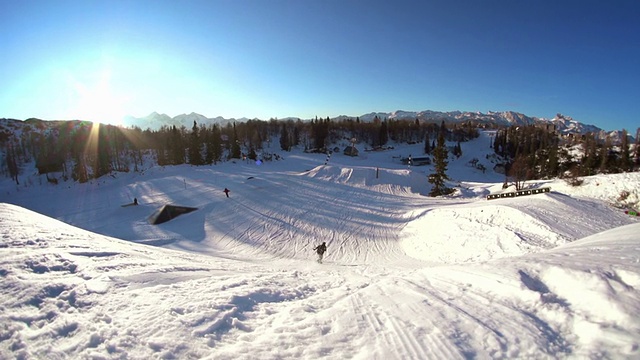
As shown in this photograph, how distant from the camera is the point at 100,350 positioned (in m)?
3.17

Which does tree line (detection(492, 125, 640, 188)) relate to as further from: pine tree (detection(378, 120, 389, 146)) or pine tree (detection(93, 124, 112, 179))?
pine tree (detection(93, 124, 112, 179))

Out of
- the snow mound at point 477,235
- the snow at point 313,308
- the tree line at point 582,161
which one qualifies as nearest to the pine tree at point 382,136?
the tree line at point 582,161

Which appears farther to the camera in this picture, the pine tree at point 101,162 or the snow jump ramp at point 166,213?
the pine tree at point 101,162

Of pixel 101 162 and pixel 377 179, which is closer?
pixel 377 179

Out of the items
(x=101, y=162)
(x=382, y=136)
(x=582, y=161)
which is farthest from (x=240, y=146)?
(x=582, y=161)

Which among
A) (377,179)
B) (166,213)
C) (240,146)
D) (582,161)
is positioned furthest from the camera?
(240,146)

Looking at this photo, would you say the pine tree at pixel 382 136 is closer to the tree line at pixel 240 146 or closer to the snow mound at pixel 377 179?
the tree line at pixel 240 146

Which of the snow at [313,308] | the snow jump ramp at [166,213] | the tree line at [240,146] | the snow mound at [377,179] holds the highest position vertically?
the tree line at [240,146]

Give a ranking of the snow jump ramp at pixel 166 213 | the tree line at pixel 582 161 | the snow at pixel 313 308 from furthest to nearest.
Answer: the tree line at pixel 582 161
the snow jump ramp at pixel 166 213
the snow at pixel 313 308

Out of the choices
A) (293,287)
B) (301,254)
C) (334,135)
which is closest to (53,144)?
(334,135)

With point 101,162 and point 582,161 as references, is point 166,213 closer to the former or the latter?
point 101,162

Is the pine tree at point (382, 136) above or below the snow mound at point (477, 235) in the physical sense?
above

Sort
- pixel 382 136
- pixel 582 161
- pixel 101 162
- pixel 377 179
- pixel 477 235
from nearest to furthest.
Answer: pixel 477 235, pixel 377 179, pixel 101 162, pixel 582 161, pixel 382 136

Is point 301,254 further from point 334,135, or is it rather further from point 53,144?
point 53,144
